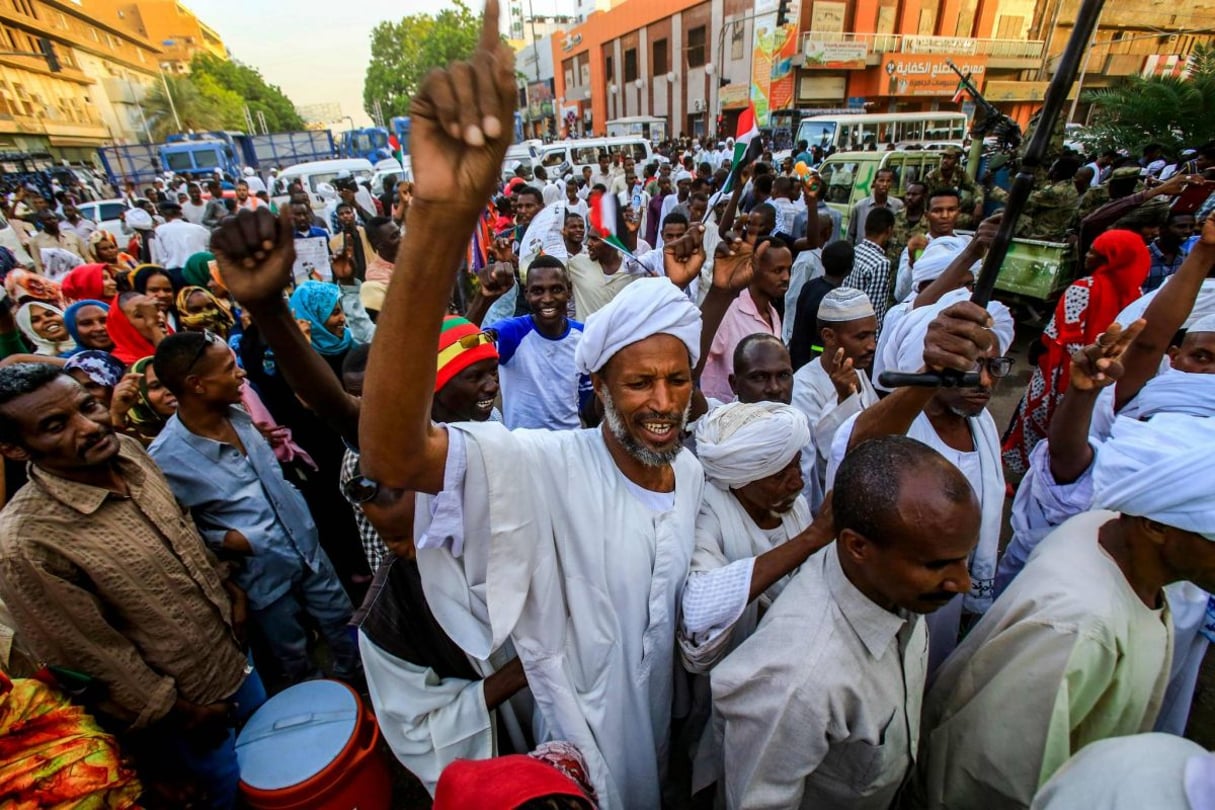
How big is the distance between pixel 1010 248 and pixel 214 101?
242 ft

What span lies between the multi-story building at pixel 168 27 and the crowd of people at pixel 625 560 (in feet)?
302

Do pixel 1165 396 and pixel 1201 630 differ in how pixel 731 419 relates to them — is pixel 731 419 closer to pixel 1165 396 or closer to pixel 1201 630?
pixel 1201 630

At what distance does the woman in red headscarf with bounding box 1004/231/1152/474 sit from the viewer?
356 cm

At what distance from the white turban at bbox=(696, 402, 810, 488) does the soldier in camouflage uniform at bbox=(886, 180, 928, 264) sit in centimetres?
564

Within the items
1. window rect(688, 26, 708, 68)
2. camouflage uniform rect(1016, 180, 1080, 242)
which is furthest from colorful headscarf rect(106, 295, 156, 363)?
window rect(688, 26, 708, 68)

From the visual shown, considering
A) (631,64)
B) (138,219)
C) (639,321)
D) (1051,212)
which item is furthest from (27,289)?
(631,64)

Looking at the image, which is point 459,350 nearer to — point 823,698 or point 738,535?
point 738,535

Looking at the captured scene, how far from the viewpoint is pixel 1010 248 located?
5336 millimetres

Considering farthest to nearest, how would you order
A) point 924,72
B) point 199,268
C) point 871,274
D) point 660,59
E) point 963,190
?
point 660,59
point 924,72
point 963,190
point 199,268
point 871,274

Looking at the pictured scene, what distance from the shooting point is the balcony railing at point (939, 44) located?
2598 centimetres

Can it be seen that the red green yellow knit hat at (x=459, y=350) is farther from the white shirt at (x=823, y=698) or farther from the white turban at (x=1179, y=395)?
the white turban at (x=1179, y=395)

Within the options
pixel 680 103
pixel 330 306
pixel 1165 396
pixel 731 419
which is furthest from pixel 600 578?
pixel 680 103

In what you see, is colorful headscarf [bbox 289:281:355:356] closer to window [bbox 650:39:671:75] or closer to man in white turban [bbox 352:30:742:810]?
man in white turban [bbox 352:30:742:810]

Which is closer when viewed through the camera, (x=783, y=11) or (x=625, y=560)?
(x=625, y=560)
